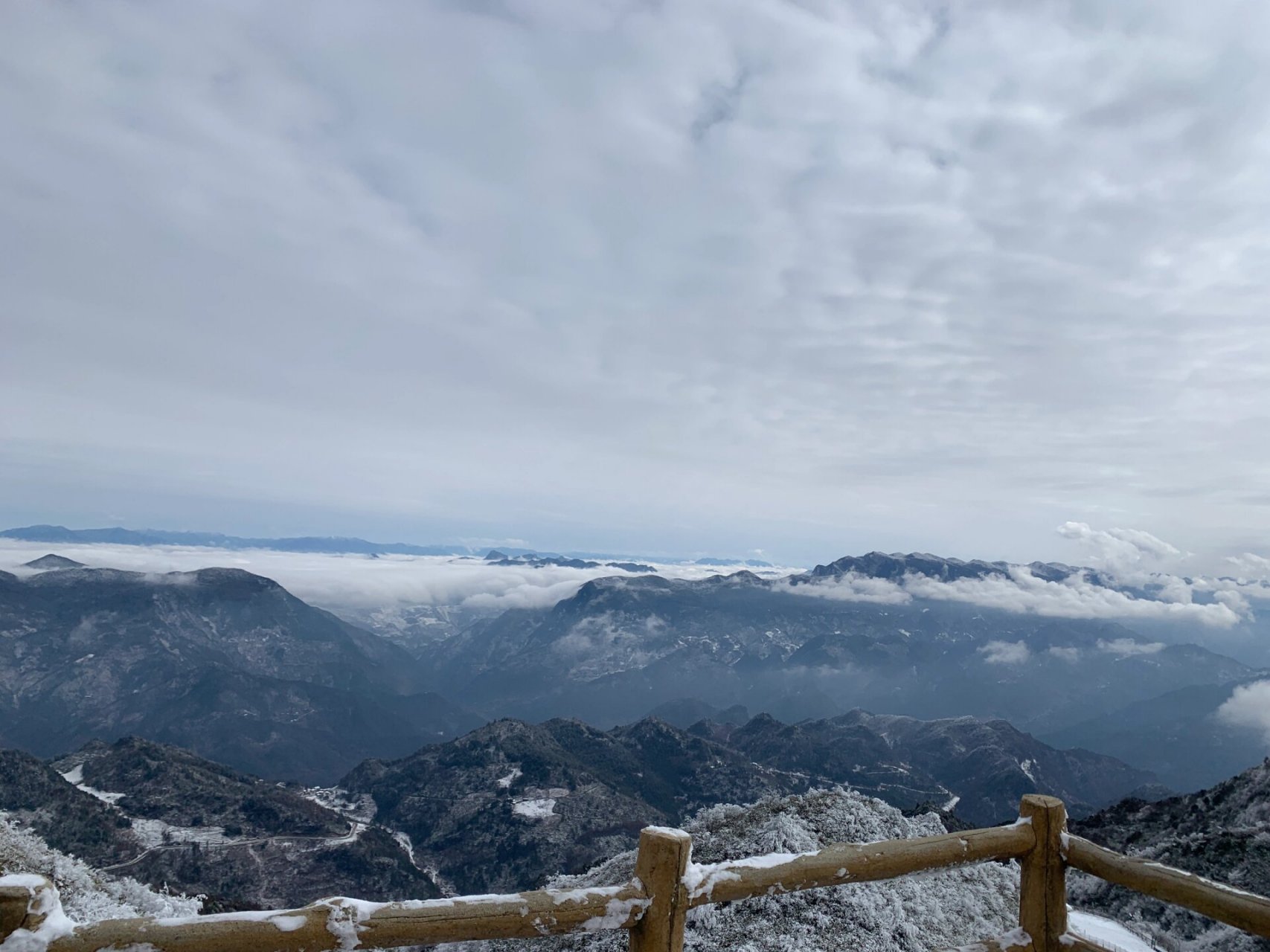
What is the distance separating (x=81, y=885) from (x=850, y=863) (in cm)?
1778

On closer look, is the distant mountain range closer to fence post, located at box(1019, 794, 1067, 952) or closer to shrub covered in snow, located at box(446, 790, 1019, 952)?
shrub covered in snow, located at box(446, 790, 1019, 952)

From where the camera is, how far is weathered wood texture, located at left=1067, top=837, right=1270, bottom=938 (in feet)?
16.8

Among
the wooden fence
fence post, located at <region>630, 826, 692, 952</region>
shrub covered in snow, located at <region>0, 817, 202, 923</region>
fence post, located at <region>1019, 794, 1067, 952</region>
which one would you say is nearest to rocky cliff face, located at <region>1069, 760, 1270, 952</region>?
fence post, located at <region>1019, 794, 1067, 952</region>

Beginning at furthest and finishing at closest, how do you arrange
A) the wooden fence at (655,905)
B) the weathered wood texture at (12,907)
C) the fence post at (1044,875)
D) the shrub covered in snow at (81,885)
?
1. the shrub covered in snow at (81,885)
2. the fence post at (1044,875)
3. the wooden fence at (655,905)
4. the weathered wood texture at (12,907)

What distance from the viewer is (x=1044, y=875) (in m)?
6.33

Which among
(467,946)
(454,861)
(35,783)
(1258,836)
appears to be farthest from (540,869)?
(467,946)

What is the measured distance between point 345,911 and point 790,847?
13.4 meters

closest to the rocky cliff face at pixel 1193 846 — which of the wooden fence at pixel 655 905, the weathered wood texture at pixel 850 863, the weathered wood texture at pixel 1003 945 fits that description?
the weathered wood texture at pixel 1003 945

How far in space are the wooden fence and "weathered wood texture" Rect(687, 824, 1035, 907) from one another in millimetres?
12

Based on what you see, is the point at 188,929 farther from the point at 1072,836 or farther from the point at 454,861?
the point at 454,861

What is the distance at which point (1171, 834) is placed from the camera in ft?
182

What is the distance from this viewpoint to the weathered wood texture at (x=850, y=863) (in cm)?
522

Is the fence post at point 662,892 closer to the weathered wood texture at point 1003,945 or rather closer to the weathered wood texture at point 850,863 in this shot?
the weathered wood texture at point 850,863

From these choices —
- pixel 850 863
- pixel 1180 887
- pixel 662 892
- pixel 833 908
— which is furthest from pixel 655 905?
pixel 833 908
